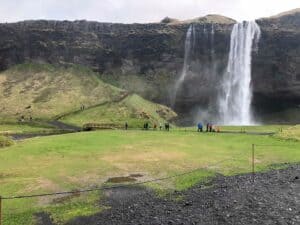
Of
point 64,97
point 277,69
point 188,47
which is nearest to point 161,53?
point 188,47

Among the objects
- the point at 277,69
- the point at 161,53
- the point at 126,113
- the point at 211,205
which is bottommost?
the point at 211,205

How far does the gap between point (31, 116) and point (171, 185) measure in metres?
101

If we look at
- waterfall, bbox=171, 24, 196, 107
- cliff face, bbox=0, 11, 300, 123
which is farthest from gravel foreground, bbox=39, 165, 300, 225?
waterfall, bbox=171, 24, 196, 107

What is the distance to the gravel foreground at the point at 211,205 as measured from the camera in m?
27.5

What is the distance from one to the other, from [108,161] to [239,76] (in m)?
95.8

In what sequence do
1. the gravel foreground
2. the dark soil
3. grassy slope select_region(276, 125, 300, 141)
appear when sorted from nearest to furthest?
the gravel foreground, the dark soil, grassy slope select_region(276, 125, 300, 141)

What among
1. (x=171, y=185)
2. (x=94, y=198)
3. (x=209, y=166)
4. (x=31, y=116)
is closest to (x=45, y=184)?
(x=94, y=198)

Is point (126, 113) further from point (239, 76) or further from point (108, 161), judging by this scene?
point (108, 161)

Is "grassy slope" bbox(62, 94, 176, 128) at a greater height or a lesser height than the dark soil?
greater

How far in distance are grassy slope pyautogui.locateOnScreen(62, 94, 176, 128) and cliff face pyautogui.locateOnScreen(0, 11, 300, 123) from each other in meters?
9.40

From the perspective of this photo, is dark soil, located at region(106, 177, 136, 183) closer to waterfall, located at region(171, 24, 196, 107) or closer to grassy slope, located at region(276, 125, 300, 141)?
grassy slope, located at region(276, 125, 300, 141)

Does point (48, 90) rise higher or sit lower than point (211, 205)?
higher

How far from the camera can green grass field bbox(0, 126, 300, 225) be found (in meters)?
31.1

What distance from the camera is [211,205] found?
1200 inches
